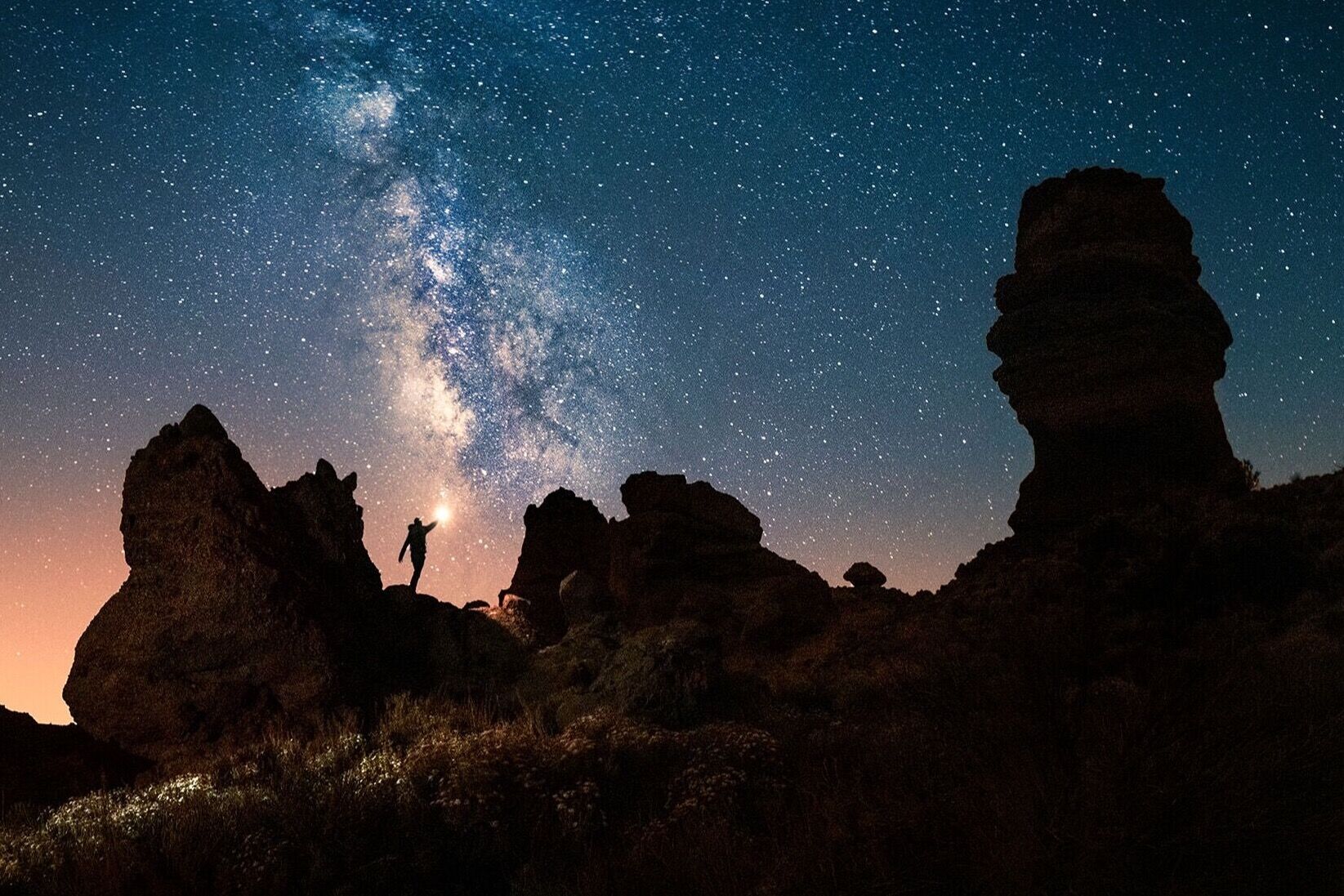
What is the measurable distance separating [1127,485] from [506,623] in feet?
69.2

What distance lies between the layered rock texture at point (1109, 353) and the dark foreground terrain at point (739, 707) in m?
0.14

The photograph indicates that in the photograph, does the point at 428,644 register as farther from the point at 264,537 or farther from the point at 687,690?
the point at 687,690

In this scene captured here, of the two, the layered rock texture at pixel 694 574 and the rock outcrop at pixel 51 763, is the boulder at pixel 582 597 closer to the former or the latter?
the layered rock texture at pixel 694 574

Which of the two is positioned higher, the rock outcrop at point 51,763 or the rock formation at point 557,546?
the rock formation at point 557,546

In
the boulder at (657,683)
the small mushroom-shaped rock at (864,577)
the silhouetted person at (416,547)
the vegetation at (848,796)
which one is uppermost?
the silhouetted person at (416,547)

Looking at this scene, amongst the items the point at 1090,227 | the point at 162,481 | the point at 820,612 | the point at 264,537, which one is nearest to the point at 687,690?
the point at 264,537

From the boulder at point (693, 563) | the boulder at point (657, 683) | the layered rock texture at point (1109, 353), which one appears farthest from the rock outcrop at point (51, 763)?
the layered rock texture at point (1109, 353)

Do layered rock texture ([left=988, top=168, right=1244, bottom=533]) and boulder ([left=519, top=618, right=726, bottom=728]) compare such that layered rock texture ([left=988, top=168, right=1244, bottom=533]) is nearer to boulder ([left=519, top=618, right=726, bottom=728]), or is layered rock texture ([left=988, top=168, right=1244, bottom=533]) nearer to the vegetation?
the vegetation

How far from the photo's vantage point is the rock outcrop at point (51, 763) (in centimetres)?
1083

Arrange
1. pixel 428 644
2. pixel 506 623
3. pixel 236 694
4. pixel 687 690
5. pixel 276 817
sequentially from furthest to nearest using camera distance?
pixel 506 623
pixel 428 644
pixel 236 694
pixel 687 690
pixel 276 817

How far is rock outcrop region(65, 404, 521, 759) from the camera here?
1186cm

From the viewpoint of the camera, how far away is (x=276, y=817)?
24.0ft

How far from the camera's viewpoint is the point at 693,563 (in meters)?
26.7

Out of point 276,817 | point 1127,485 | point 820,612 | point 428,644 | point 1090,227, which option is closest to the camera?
point 276,817
